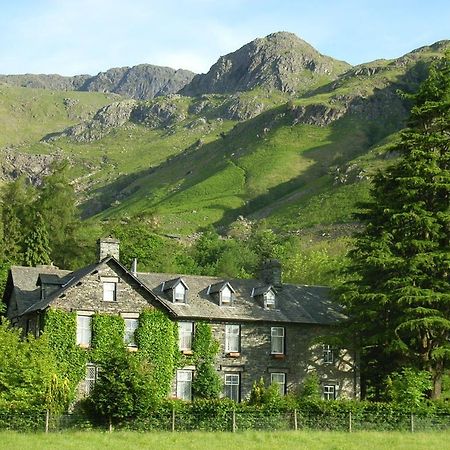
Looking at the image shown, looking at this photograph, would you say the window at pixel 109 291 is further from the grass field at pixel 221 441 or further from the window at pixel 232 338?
the grass field at pixel 221 441

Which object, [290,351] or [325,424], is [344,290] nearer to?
[290,351]

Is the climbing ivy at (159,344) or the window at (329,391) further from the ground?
the climbing ivy at (159,344)

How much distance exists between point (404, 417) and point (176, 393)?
15703 mm

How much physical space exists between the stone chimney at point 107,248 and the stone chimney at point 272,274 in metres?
11.3

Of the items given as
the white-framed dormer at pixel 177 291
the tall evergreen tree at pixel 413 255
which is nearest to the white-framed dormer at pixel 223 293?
the white-framed dormer at pixel 177 291

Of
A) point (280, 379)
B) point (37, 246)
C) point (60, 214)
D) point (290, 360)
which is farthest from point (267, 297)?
point (60, 214)

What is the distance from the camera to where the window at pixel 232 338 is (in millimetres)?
52250

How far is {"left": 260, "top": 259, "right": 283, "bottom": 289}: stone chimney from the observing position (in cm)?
5776

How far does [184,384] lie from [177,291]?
5688 millimetres

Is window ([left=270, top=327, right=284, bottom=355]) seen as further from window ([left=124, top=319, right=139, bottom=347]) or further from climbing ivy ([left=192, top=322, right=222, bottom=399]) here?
window ([left=124, top=319, right=139, bottom=347])

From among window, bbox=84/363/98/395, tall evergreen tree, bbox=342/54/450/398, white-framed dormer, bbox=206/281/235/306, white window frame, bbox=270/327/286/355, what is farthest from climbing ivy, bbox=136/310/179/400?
tall evergreen tree, bbox=342/54/450/398

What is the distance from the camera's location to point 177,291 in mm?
52688

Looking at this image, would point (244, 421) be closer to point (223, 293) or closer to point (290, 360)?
point (290, 360)

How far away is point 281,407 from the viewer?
3847cm
